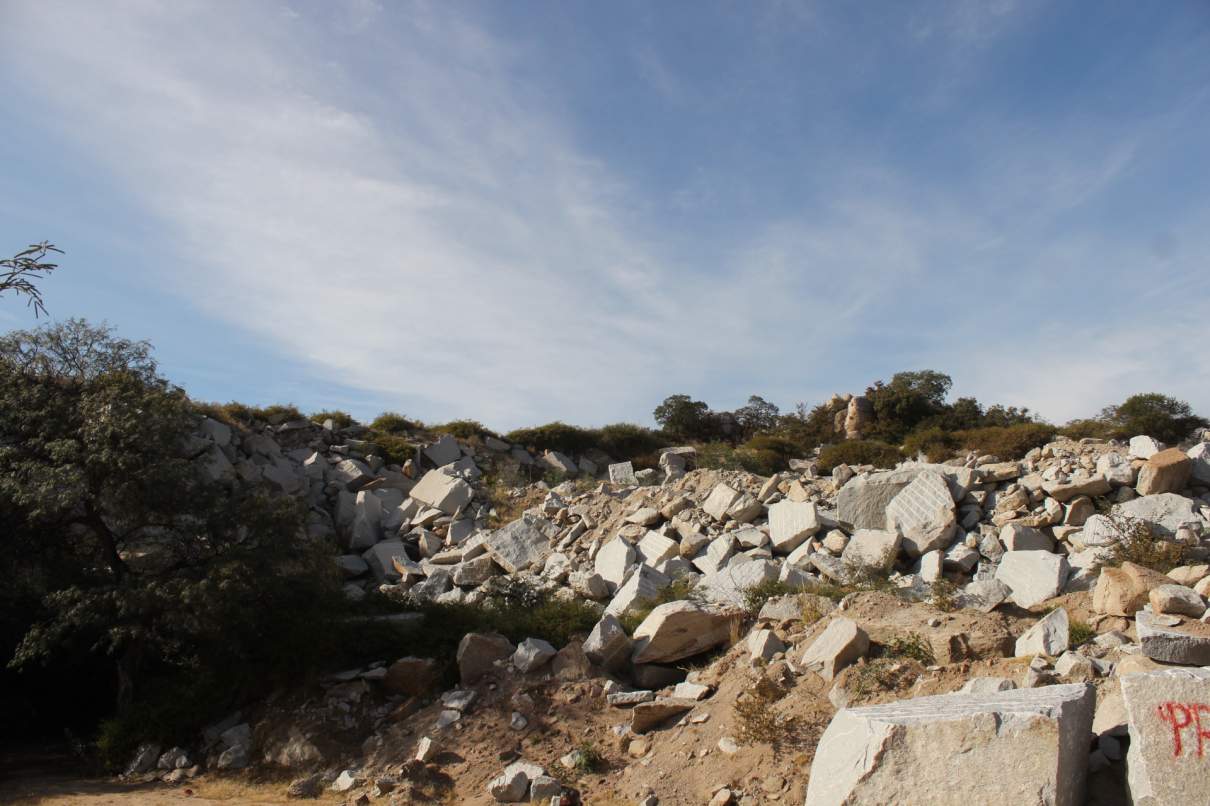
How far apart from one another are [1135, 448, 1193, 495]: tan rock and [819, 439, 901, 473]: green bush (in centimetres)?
687

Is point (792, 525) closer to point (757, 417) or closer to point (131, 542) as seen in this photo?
point (131, 542)

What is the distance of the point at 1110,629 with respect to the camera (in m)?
6.77

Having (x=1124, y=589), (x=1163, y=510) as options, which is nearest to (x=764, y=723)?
(x=1124, y=589)

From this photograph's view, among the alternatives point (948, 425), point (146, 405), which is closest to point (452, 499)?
point (146, 405)

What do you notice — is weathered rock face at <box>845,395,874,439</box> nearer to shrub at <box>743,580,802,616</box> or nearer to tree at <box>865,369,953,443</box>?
tree at <box>865,369,953,443</box>

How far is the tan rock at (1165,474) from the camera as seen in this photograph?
34.7 feet

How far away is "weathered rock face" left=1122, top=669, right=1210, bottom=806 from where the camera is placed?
4.03 m

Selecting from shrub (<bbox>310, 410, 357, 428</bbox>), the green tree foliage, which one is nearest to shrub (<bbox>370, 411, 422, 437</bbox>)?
shrub (<bbox>310, 410, 357, 428</bbox>)

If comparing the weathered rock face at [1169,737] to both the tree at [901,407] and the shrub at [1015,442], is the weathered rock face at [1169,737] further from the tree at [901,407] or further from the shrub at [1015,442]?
the tree at [901,407]

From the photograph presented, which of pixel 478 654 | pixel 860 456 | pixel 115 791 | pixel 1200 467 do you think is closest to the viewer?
pixel 115 791

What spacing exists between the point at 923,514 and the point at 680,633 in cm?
458

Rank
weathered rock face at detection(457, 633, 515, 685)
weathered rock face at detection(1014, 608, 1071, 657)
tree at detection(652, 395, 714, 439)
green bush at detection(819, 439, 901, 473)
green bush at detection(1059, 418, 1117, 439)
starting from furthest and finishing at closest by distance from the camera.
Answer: tree at detection(652, 395, 714, 439) < green bush at detection(1059, 418, 1117, 439) < green bush at detection(819, 439, 901, 473) < weathered rock face at detection(457, 633, 515, 685) < weathered rock face at detection(1014, 608, 1071, 657)

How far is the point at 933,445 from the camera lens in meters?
18.3

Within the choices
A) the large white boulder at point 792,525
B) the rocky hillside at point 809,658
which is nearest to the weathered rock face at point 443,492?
the rocky hillside at point 809,658
